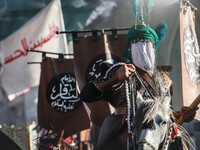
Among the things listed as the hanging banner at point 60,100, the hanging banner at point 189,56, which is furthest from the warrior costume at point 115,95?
the hanging banner at point 60,100

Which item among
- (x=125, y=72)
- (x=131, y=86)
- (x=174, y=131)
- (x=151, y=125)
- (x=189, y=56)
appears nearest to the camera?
(x=151, y=125)

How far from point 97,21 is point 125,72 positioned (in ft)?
42.4

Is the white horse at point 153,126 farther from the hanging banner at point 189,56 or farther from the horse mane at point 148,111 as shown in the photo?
the hanging banner at point 189,56

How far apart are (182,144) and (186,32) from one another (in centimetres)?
302

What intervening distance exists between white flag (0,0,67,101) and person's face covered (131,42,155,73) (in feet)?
20.8

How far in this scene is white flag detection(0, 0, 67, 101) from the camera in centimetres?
1033

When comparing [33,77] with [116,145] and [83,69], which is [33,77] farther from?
[116,145]

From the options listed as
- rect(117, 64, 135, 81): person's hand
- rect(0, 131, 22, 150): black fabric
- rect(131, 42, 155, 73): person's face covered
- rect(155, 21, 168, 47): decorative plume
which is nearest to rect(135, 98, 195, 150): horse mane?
rect(117, 64, 135, 81): person's hand

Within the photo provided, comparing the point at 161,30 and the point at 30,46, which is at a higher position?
the point at 161,30

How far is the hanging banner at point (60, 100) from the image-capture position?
26.9 feet

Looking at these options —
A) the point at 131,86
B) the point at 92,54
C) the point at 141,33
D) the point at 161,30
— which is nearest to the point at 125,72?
the point at 131,86

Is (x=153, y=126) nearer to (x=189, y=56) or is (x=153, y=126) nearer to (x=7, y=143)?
(x=7, y=143)

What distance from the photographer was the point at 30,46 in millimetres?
11398

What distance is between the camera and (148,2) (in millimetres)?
3975
